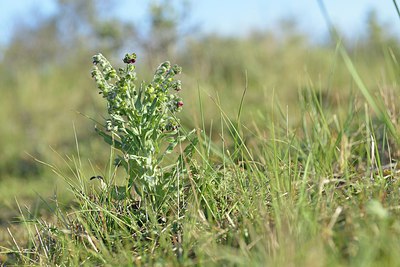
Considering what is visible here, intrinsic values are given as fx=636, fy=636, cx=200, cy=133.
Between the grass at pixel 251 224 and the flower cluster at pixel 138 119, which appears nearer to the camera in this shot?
the grass at pixel 251 224

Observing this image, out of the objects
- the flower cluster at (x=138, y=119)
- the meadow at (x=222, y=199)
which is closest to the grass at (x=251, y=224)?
the meadow at (x=222, y=199)

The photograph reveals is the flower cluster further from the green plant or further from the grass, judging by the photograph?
the grass

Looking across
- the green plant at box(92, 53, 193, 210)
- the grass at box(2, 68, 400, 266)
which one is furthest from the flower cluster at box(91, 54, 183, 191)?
the grass at box(2, 68, 400, 266)

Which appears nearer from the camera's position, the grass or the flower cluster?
the grass

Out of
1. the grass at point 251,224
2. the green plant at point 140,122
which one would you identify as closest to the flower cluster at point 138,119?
the green plant at point 140,122

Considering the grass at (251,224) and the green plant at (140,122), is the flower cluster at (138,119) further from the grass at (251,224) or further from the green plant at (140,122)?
the grass at (251,224)

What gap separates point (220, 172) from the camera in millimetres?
2404

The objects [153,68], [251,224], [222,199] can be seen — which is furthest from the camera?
[153,68]

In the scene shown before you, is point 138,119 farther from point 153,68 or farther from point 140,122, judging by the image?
point 153,68

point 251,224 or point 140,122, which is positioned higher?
point 140,122

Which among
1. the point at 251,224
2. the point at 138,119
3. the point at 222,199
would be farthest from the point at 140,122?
the point at 251,224

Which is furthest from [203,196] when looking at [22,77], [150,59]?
[22,77]

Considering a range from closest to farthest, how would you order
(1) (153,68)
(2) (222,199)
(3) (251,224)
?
1. (3) (251,224)
2. (2) (222,199)
3. (1) (153,68)

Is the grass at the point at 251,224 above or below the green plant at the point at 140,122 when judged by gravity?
below
